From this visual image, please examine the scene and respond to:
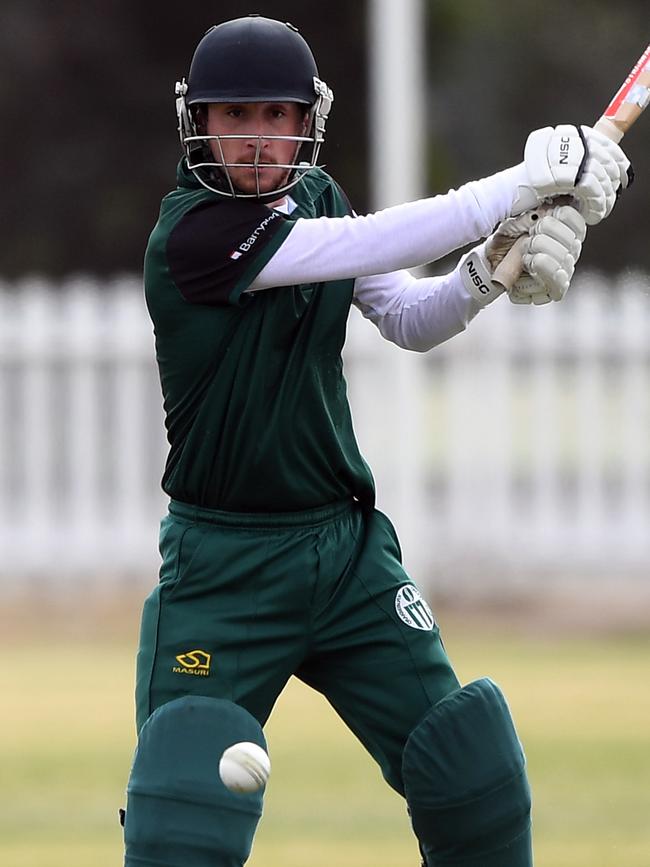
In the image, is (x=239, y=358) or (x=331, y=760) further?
(x=331, y=760)

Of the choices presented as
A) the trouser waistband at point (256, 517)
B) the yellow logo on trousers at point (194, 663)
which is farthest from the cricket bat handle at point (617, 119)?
the yellow logo on trousers at point (194, 663)

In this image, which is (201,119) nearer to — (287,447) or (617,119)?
(287,447)

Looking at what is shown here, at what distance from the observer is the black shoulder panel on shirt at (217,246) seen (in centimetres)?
393

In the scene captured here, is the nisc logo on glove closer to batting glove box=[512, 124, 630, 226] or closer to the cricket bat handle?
the cricket bat handle

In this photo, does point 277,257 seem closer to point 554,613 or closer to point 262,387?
point 262,387

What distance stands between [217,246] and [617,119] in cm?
83

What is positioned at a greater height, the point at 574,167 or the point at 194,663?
the point at 574,167

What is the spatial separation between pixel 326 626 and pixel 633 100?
3.89ft

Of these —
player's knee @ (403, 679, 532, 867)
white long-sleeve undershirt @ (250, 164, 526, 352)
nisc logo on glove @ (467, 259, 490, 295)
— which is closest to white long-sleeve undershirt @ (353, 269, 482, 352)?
nisc logo on glove @ (467, 259, 490, 295)

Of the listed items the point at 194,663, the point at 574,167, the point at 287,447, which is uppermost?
the point at 574,167

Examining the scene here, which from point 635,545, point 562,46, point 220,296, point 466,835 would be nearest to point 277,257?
point 220,296

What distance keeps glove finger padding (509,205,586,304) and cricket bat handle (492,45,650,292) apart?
0.03m

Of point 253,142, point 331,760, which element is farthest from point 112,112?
point 253,142

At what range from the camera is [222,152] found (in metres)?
3.99
